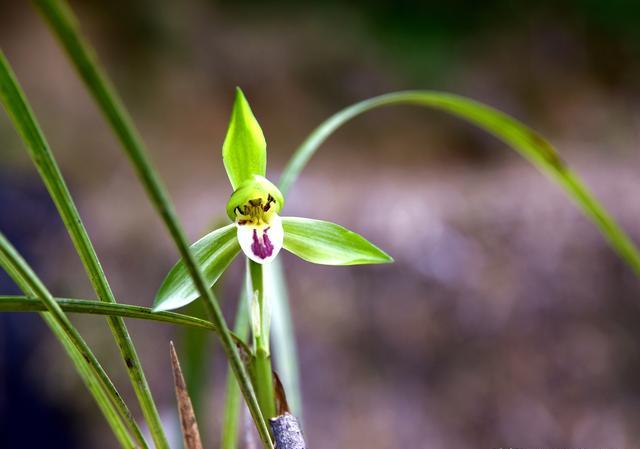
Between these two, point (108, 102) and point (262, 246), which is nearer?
point (108, 102)

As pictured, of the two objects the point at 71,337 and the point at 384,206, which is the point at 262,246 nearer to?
the point at 71,337

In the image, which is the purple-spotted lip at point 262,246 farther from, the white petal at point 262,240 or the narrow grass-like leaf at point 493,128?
the narrow grass-like leaf at point 493,128

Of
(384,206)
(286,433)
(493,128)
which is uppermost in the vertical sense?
(384,206)

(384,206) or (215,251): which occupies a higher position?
(384,206)

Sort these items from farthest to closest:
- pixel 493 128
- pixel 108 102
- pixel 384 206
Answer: pixel 384 206, pixel 493 128, pixel 108 102

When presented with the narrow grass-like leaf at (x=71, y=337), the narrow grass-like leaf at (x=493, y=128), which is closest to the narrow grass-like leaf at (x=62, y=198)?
the narrow grass-like leaf at (x=71, y=337)

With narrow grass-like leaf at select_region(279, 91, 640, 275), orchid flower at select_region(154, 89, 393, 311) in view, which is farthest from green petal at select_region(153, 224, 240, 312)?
narrow grass-like leaf at select_region(279, 91, 640, 275)

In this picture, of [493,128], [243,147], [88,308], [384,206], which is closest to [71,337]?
[88,308]
